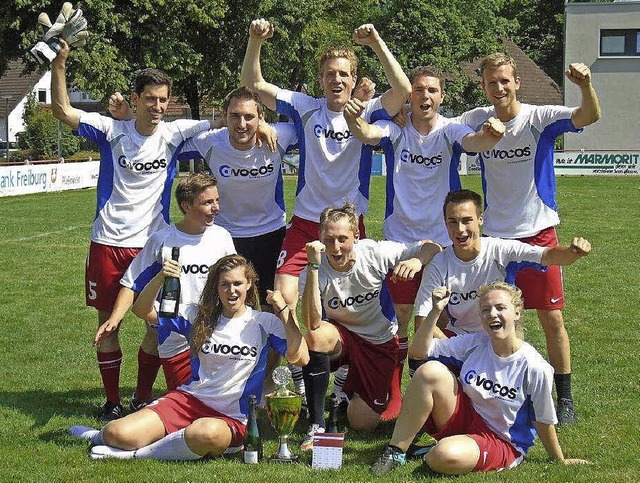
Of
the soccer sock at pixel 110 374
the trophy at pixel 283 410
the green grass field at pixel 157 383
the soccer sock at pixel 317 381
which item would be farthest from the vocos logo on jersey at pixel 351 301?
the soccer sock at pixel 110 374

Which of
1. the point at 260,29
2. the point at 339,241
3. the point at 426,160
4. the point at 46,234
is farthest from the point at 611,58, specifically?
the point at 339,241

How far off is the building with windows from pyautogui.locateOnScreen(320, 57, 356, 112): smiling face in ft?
126

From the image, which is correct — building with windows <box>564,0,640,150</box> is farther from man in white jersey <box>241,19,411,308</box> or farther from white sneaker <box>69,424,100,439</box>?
white sneaker <box>69,424,100,439</box>

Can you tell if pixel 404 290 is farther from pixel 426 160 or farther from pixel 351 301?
pixel 426 160

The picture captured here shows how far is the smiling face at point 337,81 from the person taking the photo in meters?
6.34

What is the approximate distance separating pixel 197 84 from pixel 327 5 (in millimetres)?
7665

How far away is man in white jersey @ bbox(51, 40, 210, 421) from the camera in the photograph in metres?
6.60

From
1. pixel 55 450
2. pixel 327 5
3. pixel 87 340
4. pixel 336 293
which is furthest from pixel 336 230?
pixel 327 5

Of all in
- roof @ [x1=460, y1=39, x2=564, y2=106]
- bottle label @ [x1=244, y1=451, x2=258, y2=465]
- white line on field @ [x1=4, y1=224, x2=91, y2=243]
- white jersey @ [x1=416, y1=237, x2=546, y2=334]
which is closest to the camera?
bottle label @ [x1=244, y1=451, x2=258, y2=465]

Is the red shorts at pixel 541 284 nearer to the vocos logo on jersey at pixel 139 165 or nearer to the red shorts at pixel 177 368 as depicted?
the red shorts at pixel 177 368

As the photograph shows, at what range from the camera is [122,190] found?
6629 mm

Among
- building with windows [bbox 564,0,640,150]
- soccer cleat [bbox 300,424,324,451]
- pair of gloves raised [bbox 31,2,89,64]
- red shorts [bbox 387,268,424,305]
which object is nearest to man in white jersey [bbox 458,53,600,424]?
red shorts [bbox 387,268,424,305]

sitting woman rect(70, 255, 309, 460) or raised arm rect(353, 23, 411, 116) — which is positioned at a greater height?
raised arm rect(353, 23, 411, 116)

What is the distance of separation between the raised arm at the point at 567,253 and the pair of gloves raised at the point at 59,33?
333 cm
